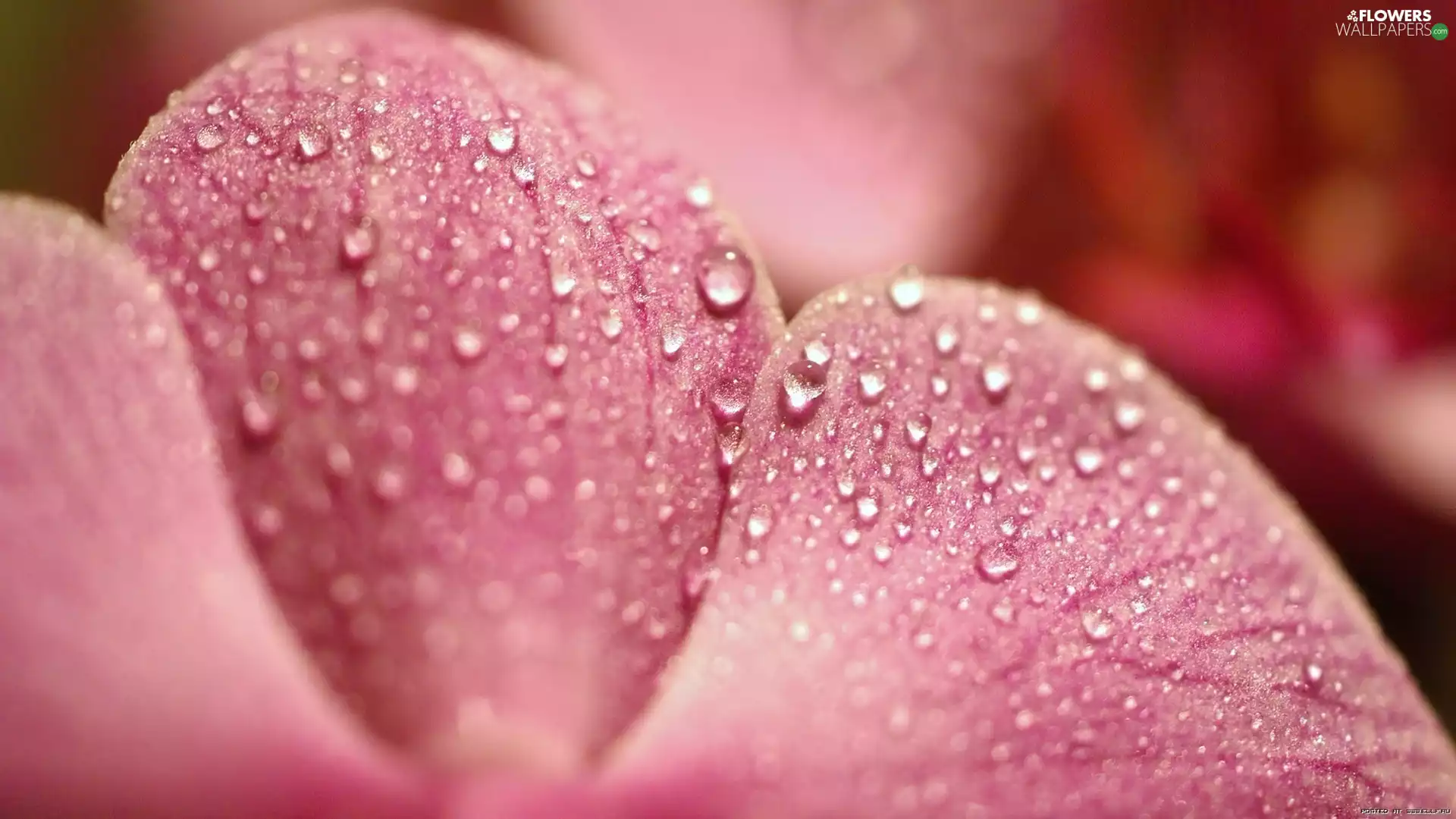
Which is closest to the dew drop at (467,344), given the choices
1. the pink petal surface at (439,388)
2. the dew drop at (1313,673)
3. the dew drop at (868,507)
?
the pink petal surface at (439,388)

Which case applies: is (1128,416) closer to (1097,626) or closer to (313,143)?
(1097,626)

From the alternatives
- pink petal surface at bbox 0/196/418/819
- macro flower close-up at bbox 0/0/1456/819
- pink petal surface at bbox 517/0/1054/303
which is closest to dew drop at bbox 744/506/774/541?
macro flower close-up at bbox 0/0/1456/819

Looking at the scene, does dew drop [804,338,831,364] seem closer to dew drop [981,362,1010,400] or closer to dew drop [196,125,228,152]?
dew drop [981,362,1010,400]

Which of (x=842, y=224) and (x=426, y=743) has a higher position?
(x=842, y=224)

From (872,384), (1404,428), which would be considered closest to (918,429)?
(872,384)

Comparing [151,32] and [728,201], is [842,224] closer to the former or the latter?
[728,201]

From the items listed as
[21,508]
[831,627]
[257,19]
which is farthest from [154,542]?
[257,19]
